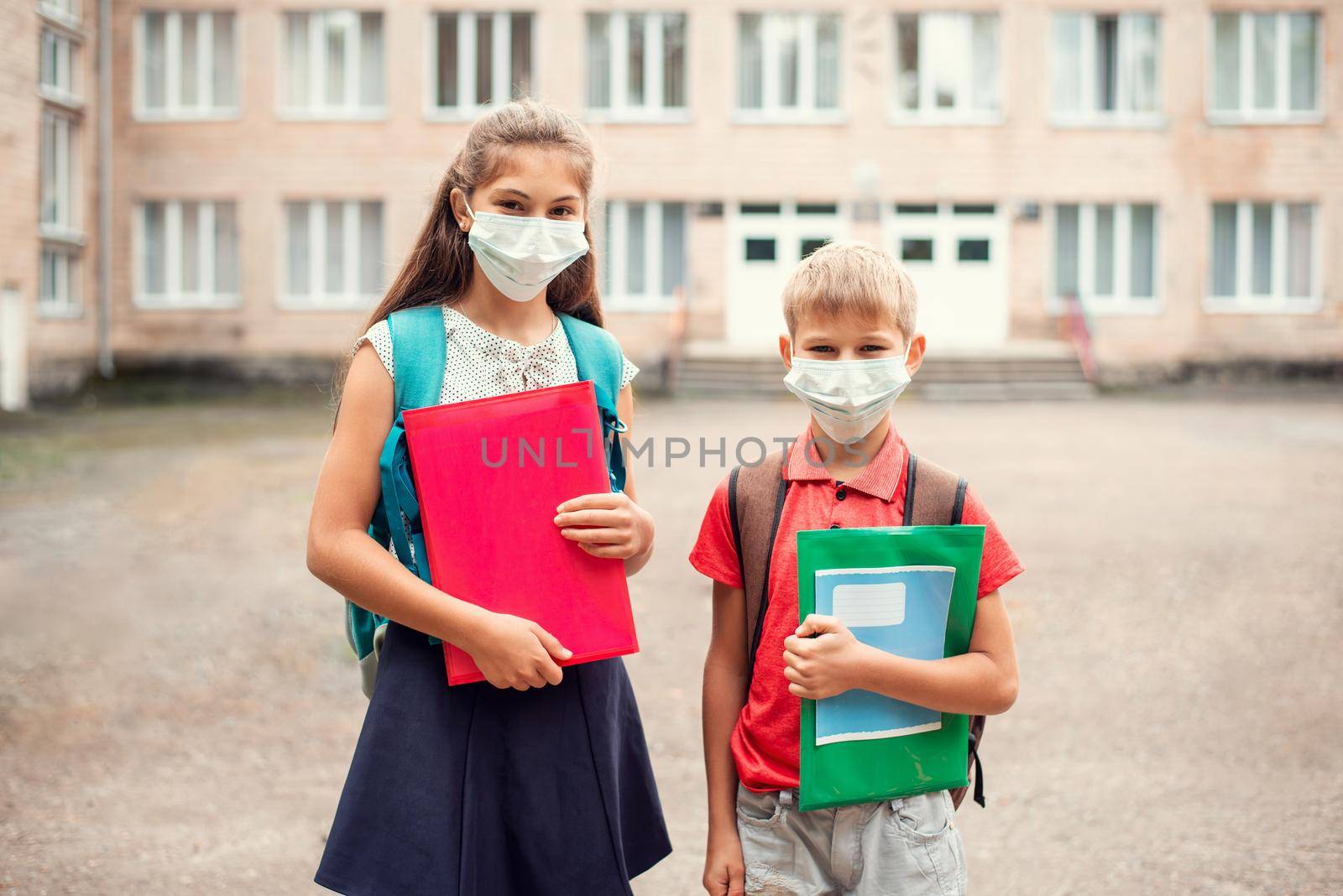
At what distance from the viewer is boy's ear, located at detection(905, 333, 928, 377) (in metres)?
2.34

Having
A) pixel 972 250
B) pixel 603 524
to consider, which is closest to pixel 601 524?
pixel 603 524

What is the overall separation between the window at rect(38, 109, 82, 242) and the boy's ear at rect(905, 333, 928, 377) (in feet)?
76.2

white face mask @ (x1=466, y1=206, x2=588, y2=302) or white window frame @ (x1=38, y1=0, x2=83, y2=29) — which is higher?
white window frame @ (x1=38, y1=0, x2=83, y2=29)

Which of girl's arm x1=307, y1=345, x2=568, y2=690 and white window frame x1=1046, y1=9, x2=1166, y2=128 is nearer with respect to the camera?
girl's arm x1=307, y1=345, x2=568, y2=690

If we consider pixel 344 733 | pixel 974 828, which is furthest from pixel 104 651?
pixel 974 828

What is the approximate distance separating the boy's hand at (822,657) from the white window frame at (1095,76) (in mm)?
24084

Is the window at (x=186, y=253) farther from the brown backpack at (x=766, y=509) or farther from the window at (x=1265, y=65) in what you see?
the brown backpack at (x=766, y=509)

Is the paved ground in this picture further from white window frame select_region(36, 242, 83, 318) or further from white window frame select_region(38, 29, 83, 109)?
white window frame select_region(38, 29, 83, 109)

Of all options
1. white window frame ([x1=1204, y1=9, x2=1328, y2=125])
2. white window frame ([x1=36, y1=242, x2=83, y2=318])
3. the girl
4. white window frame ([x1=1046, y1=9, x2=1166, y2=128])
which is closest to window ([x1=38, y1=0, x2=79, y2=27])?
white window frame ([x1=36, y1=242, x2=83, y2=318])

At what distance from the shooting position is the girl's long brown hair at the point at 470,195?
2299 millimetres

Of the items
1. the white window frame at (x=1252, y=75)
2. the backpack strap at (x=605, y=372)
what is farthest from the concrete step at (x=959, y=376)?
the backpack strap at (x=605, y=372)

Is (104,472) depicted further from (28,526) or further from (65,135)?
(65,135)

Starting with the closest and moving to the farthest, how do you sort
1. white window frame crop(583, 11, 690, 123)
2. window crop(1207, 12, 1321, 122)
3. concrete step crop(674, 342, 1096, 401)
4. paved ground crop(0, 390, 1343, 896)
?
1. paved ground crop(0, 390, 1343, 896)
2. concrete step crop(674, 342, 1096, 401)
3. window crop(1207, 12, 1321, 122)
4. white window frame crop(583, 11, 690, 123)

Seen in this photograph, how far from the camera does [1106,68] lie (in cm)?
2433
